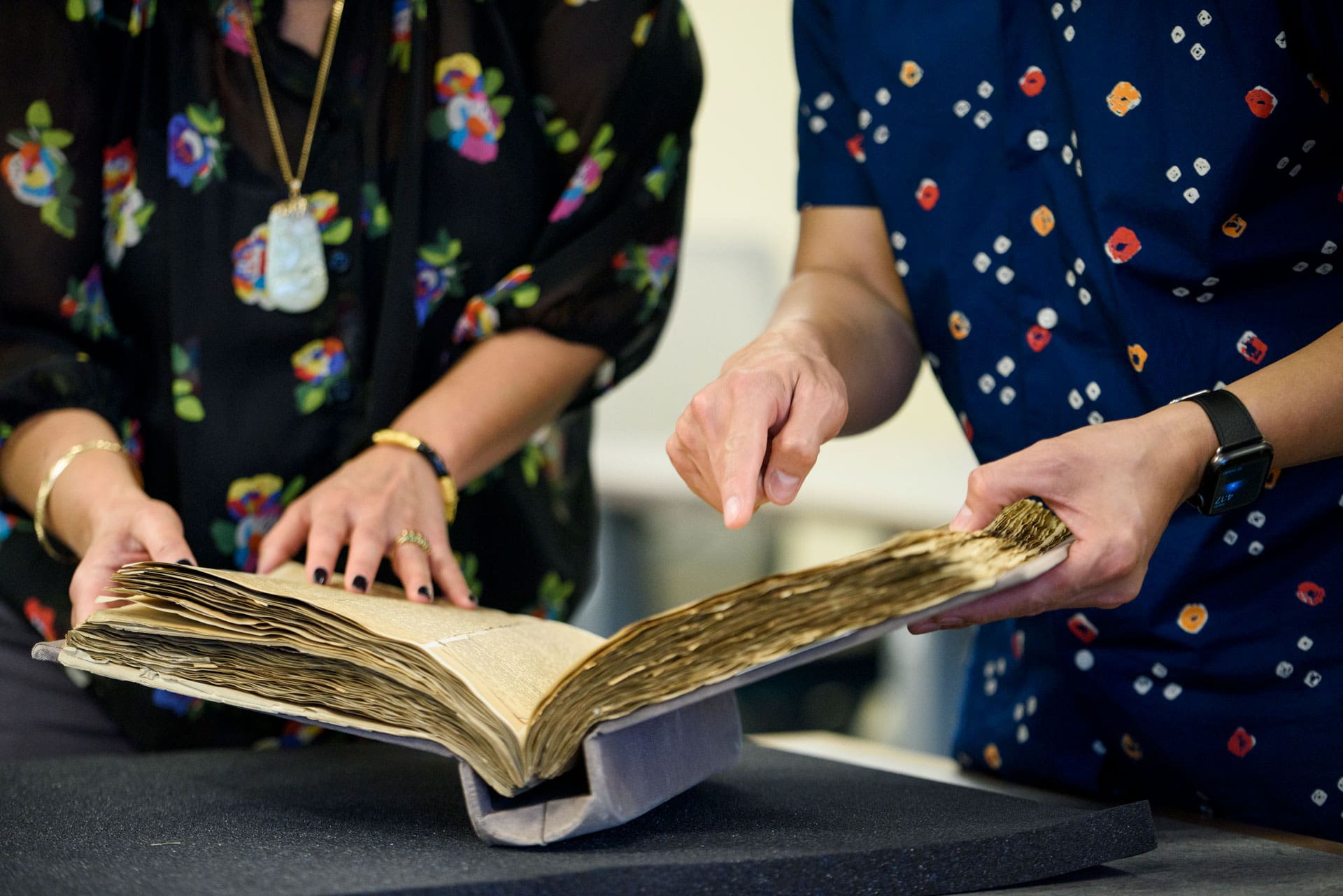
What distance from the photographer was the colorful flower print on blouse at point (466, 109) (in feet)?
2.87

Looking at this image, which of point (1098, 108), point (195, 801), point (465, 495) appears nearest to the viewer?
point (195, 801)

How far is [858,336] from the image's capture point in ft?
2.45

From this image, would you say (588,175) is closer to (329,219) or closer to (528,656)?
(329,219)

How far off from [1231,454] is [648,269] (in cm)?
50

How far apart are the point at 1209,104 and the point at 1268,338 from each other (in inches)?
5.2

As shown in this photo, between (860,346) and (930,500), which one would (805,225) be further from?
(930,500)

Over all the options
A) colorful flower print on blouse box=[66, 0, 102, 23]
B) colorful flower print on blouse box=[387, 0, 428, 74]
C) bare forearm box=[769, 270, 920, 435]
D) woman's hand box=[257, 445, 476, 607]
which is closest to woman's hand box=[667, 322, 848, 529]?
bare forearm box=[769, 270, 920, 435]

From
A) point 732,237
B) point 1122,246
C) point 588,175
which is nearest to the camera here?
point 1122,246

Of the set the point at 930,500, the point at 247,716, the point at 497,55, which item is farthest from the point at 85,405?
the point at 930,500

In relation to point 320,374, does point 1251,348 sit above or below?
above

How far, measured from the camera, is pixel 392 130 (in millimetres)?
883

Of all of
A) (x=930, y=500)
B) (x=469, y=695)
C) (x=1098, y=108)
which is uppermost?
(x=1098, y=108)

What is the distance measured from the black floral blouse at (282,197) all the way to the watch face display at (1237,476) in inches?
18.7

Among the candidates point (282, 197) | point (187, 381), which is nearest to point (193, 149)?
point (282, 197)
